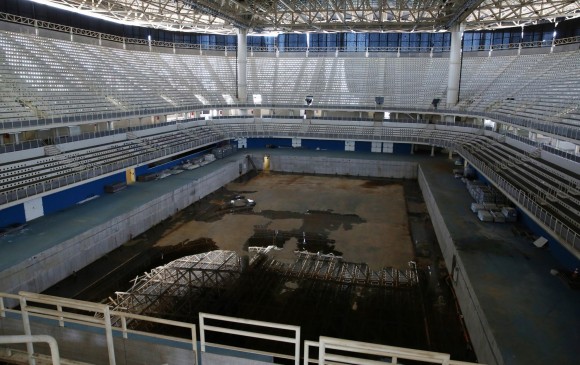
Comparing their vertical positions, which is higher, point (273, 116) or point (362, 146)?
point (273, 116)

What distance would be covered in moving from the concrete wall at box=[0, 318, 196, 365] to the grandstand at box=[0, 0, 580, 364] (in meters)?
0.07

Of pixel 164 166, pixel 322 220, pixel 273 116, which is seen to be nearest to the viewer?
pixel 322 220

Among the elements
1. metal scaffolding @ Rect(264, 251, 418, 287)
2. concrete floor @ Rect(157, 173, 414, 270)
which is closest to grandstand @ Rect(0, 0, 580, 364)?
concrete floor @ Rect(157, 173, 414, 270)

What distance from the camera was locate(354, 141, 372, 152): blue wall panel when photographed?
1289 inches

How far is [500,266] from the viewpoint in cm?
1200

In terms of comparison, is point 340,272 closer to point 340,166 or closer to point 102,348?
point 102,348

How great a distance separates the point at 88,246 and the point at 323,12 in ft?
79.3

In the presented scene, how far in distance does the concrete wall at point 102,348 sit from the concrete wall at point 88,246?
642cm

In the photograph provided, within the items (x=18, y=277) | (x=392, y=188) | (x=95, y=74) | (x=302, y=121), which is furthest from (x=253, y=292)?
(x=302, y=121)

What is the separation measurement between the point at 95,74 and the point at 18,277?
60.7 ft

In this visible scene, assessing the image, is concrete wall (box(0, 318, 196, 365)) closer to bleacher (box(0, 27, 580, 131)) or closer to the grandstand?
the grandstand

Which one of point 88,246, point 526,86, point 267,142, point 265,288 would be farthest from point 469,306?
point 267,142

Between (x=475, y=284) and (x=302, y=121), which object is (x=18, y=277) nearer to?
(x=475, y=284)

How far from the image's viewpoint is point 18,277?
1180cm
